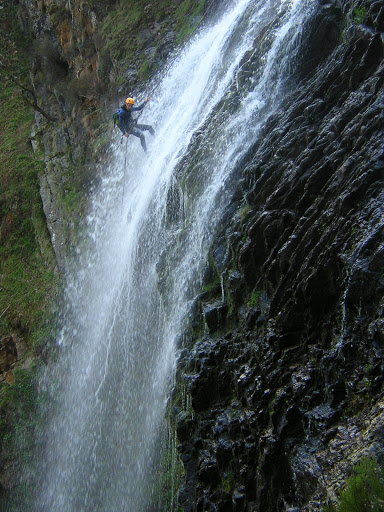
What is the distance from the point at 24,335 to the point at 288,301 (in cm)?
1037

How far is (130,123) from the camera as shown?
13.1 meters

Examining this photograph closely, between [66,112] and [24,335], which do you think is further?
[66,112]

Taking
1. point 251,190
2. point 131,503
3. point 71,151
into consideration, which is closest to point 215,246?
point 251,190

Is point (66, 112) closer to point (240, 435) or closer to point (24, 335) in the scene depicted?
point (24, 335)

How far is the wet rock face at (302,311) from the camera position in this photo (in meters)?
5.45

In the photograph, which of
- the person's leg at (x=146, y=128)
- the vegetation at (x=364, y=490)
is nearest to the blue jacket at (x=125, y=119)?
the person's leg at (x=146, y=128)

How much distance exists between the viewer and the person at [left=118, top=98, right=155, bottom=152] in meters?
12.6

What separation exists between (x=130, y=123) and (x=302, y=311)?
8175 millimetres

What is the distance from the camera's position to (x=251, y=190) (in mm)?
8477

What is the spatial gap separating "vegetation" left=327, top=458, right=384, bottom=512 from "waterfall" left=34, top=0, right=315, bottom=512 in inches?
190

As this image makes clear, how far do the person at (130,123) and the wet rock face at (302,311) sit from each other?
4.47 metres

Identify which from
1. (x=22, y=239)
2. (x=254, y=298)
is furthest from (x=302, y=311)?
(x=22, y=239)

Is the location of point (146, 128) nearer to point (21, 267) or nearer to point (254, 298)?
point (21, 267)

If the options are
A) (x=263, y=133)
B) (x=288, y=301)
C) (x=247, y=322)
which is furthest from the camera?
(x=263, y=133)
